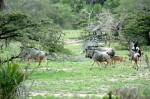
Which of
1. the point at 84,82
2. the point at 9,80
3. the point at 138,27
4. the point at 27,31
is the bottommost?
the point at 84,82

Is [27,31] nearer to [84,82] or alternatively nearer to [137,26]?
[84,82]

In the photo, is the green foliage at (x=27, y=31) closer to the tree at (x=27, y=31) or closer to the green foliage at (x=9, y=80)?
the tree at (x=27, y=31)

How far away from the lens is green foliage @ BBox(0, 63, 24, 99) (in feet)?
26.2

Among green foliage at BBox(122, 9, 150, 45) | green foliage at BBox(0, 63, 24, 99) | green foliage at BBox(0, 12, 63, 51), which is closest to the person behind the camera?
green foliage at BBox(0, 63, 24, 99)

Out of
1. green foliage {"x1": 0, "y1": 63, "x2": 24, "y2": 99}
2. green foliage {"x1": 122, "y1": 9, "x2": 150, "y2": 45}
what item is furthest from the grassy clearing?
green foliage {"x1": 122, "y1": 9, "x2": 150, "y2": 45}

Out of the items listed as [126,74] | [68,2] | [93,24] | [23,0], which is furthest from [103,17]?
[68,2]

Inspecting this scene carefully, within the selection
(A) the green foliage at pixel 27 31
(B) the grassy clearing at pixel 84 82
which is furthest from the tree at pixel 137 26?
(A) the green foliage at pixel 27 31

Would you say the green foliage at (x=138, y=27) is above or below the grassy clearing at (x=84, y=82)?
above

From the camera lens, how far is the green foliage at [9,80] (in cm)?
798

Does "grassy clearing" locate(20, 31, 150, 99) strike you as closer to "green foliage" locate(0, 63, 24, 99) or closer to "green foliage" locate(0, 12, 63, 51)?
"green foliage" locate(0, 12, 63, 51)

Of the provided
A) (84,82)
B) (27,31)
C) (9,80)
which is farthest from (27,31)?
(9,80)

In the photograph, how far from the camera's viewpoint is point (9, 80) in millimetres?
7992

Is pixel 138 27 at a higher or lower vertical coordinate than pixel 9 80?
higher

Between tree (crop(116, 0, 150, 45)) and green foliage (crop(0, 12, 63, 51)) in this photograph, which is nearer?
green foliage (crop(0, 12, 63, 51))
